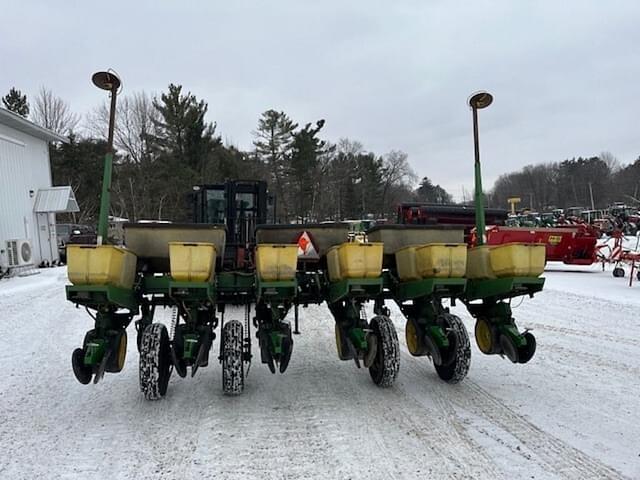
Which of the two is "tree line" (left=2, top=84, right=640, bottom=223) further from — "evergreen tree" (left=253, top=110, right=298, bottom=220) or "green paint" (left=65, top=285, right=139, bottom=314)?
"green paint" (left=65, top=285, right=139, bottom=314)

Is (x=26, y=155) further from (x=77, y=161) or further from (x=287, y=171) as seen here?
(x=287, y=171)

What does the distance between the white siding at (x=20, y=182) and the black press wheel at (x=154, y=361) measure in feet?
51.5

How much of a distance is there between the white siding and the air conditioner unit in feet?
0.76

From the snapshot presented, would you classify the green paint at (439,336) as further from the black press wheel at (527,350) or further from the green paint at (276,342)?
the green paint at (276,342)

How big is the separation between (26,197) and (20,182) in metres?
0.76

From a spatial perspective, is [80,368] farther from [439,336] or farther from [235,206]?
[235,206]

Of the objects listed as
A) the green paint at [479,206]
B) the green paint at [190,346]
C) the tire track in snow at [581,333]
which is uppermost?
the green paint at [479,206]

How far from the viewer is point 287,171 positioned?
51125 mm


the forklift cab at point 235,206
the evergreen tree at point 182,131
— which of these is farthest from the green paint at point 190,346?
the evergreen tree at point 182,131

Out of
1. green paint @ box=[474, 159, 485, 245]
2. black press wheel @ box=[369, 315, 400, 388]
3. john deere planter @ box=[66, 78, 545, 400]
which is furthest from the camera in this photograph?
green paint @ box=[474, 159, 485, 245]

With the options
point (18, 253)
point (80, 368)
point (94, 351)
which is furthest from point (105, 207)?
point (18, 253)

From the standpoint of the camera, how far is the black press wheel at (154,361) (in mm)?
4391

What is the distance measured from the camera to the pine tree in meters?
41.2

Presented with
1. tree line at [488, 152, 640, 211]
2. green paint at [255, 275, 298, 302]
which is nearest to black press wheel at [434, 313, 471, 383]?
green paint at [255, 275, 298, 302]
